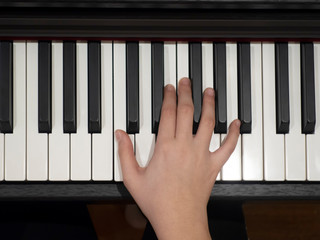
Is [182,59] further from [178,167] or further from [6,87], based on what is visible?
[6,87]

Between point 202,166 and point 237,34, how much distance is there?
32 cm

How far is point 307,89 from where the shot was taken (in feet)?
3.00

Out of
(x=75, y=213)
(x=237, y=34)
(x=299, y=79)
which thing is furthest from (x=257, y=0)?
(x=75, y=213)

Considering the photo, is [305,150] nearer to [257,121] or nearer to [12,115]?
[257,121]

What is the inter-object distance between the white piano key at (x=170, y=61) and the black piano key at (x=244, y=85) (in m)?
0.16

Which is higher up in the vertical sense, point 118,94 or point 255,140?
point 118,94

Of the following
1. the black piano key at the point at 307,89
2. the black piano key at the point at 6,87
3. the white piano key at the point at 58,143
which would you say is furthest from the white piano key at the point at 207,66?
the black piano key at the point at 6,87

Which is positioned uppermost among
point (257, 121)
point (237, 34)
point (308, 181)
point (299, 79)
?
point (237, 34)

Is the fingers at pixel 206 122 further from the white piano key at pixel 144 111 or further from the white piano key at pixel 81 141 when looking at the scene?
the white piano key at pixel 81 141

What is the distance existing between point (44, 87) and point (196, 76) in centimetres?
36

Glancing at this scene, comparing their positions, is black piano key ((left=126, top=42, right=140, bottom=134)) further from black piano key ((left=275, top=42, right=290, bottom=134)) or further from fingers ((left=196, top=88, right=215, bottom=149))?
black piano key ((left=275, top=42, right=290, bottom=134))

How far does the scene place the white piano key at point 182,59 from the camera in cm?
91

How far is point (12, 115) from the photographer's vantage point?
2.92 ft

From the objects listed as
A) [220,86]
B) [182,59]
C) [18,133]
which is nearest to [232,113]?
[220,86]
